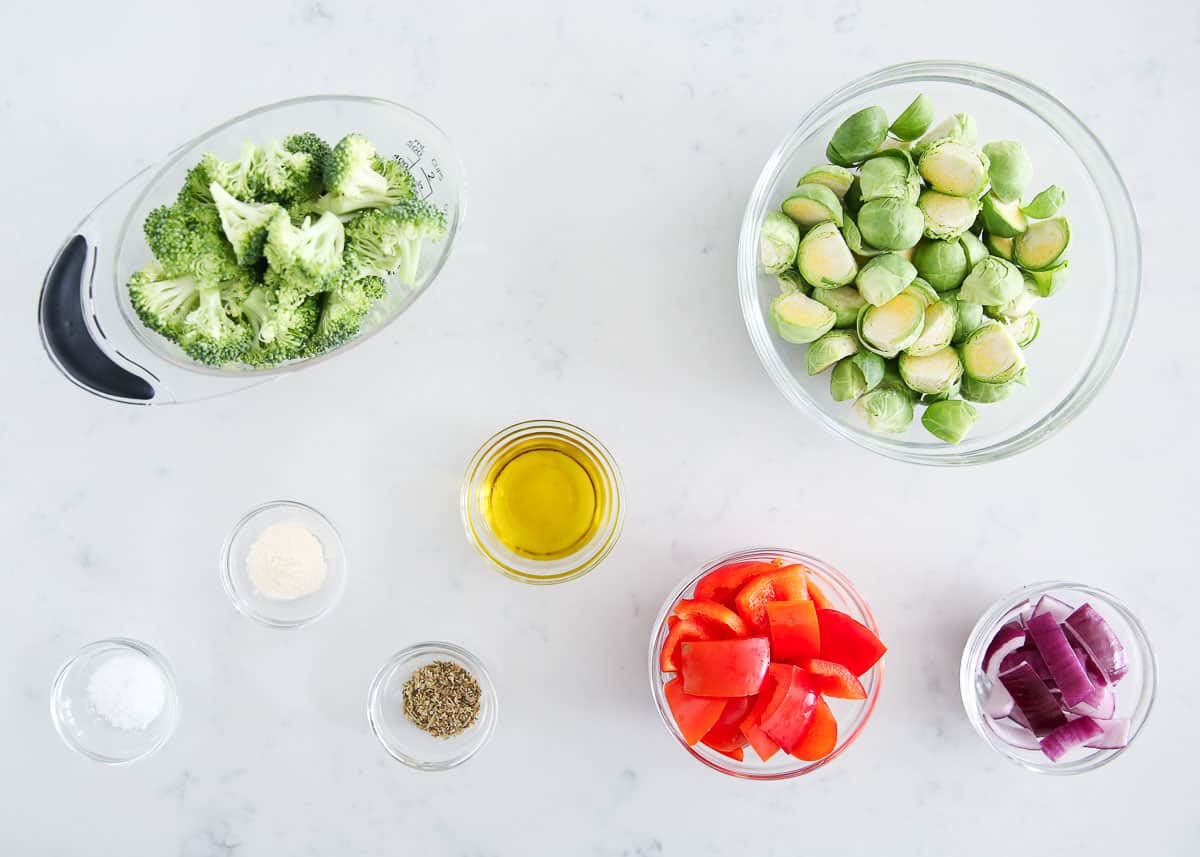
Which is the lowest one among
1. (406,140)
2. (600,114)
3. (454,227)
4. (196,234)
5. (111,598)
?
(111,598)

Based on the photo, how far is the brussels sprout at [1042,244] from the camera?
1.36m

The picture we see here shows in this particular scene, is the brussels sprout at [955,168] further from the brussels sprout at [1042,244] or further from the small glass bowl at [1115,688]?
the small glass bowl at [1115,688]

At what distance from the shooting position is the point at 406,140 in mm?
1467

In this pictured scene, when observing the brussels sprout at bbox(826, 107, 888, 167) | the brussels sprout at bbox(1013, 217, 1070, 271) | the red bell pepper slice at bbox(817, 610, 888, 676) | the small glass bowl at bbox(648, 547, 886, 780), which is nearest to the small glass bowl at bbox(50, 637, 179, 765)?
the small glass bowl at bbox(648, 547, 886, 780)

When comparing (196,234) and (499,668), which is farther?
(499,668)

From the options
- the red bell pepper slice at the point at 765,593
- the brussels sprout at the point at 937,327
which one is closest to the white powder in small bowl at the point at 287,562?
the red bell pepper slice at the point at 765,593

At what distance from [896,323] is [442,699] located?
3.45 ft

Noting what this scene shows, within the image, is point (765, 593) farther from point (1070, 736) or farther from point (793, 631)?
Answer: point (1070, 736)

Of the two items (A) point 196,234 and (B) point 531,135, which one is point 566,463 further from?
(A) point 196,234

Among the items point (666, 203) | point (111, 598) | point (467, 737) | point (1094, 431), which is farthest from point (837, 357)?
point (111, 598)

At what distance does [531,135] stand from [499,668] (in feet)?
3.33

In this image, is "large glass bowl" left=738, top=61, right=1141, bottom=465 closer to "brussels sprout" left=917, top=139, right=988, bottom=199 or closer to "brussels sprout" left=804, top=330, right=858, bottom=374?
"brussels sprout" left=804, top=330, right=858, bottom=374

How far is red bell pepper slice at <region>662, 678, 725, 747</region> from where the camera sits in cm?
141

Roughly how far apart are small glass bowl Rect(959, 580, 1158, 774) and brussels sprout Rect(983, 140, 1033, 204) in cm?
71
